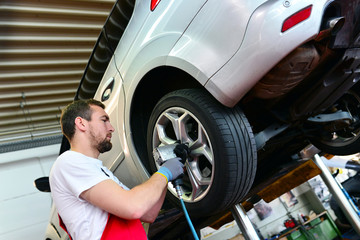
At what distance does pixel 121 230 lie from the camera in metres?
1.08

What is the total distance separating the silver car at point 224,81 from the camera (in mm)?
979

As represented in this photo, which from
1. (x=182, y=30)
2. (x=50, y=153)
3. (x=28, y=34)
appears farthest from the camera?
(x=50, y=153)

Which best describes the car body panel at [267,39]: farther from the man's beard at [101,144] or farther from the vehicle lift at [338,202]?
the vehicle lift at [338,202]

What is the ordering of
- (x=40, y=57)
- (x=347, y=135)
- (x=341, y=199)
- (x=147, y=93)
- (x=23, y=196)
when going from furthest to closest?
1. (x=23, y=196)
2. (x=40, y=57)
3. (x=341, y=199)
4. (x=347, y=135)
5. (x=147, y=93)

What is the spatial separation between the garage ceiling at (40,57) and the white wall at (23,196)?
0.26 m

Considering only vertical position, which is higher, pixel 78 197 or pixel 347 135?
pixel 78 197

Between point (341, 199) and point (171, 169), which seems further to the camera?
point (341, 199)

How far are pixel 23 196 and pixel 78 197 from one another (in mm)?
3492

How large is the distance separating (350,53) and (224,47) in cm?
51

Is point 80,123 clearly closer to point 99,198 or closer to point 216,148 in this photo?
point 99,198

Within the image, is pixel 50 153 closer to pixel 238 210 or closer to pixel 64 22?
pixel 64 22

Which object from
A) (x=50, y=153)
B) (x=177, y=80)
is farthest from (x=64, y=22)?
(x=177, y=80)

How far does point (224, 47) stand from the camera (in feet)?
3.42

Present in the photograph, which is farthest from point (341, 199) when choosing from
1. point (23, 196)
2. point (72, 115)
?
point (23, 196)
